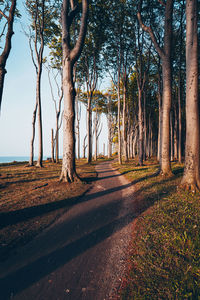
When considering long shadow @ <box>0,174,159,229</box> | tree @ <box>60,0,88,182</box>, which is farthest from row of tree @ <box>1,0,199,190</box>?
long shadow @ <box>0,174,159,229</box>

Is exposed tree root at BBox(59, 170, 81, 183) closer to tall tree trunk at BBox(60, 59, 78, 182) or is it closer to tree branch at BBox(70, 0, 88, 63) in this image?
tall tree trunk at BBox(60, 59, 78, 182)

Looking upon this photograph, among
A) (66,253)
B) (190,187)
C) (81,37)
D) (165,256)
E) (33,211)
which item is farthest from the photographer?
(81,37)

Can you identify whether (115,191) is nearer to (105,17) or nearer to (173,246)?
(173,246)

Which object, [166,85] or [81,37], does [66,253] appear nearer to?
[166,85]

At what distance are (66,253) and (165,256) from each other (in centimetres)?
187

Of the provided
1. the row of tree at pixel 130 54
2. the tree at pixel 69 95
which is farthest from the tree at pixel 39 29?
the tree at pixel 69 95

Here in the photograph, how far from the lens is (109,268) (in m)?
2.43

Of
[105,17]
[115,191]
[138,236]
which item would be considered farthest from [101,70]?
[138,236]

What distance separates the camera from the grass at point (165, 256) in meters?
1.86

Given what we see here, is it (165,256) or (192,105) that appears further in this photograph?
(192,105)

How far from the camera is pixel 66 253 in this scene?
277 cm

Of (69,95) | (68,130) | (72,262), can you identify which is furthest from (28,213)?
→ (69,95)

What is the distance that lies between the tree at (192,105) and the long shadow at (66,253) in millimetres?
2962

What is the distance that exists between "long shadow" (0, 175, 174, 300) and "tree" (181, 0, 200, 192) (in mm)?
2962
